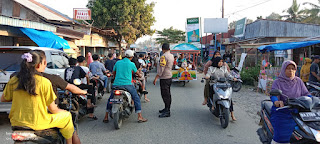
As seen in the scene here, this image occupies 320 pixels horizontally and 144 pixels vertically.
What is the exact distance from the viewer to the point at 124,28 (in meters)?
28.1

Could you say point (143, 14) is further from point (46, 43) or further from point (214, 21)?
point (46, 43)

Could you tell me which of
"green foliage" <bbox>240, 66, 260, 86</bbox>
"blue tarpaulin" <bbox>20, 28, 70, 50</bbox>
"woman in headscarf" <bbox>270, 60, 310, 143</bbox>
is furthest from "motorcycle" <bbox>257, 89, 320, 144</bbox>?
"green foliage" <bbox>240, 66, 260, 86</bbox>

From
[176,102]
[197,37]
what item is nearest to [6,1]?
[176,102]

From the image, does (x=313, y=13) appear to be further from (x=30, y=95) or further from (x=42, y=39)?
(x=30, y=95)

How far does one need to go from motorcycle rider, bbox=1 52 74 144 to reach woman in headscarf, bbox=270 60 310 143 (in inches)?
112

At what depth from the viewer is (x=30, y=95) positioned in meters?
2.65

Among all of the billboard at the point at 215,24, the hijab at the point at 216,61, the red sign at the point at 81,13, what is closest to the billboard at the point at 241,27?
the billboard at the point at 215,24

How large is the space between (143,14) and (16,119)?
27980mm

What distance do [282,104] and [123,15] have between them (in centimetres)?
2512

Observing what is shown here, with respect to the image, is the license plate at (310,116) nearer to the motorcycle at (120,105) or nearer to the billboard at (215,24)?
the motorcycle at (120,105)

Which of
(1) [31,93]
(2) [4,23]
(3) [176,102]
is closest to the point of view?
(1) [31,93]

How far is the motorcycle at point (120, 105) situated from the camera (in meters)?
5.15

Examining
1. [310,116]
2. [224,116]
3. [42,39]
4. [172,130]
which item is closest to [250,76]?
[224,116]

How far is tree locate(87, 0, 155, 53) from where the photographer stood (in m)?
26.7
